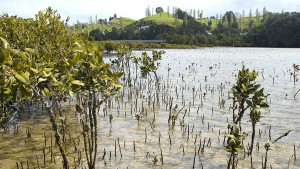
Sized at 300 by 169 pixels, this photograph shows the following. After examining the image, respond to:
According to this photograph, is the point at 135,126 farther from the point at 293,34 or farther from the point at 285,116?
the point at 293,34

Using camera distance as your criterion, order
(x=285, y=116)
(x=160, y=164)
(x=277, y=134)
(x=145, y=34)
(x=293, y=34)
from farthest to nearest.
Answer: (x=145, y=34)
(x=293, y=34)
(x=285, y=116)
(x=277, y=134)
(x=160, y=164)

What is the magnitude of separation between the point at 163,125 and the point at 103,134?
184 centimetres

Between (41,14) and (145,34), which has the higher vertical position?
(145,34)

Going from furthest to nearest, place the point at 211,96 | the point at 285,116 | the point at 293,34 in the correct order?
the point at 293,34, the point at 211,96, the point at 285,116

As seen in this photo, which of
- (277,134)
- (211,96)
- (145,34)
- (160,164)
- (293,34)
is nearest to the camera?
(160,164)

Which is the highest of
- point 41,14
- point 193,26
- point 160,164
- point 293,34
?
point 193,26

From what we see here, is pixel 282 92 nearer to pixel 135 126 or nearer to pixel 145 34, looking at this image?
pixel 135 126

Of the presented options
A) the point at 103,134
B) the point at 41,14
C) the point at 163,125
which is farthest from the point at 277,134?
the point at 41,14

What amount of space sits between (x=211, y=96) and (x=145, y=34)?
10938 cm

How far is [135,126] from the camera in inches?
298

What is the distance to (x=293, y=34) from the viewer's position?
270 ft

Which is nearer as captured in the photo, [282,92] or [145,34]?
[282,92]

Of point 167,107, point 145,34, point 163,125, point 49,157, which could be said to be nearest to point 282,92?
point 167,107

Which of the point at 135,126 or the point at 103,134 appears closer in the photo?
the point at 103,134
